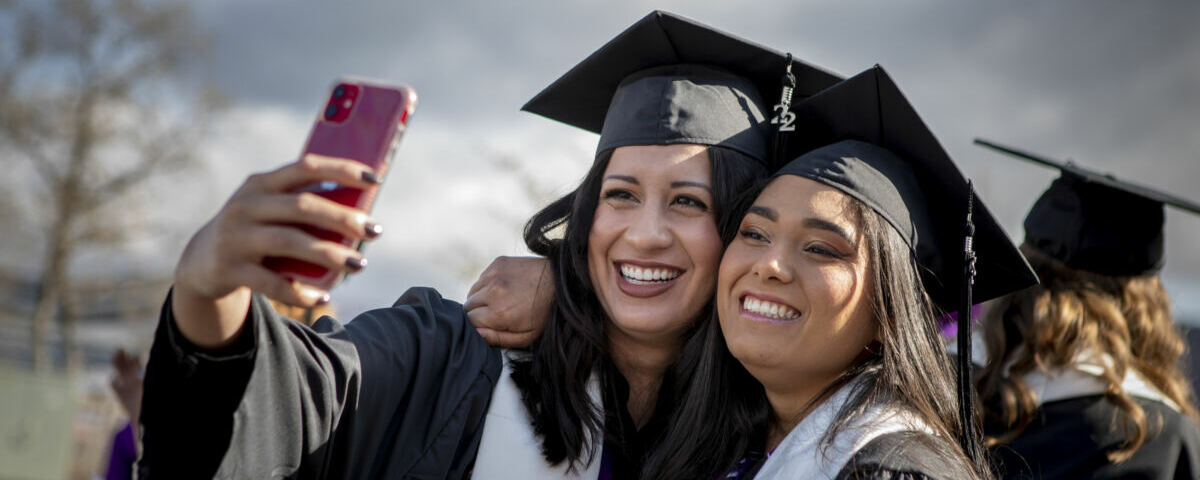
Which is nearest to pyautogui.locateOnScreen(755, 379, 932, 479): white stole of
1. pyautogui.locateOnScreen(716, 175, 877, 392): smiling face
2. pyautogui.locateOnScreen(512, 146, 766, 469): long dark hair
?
pyautogui.locateOnScreen(716, 175, 877, 392): smiling face

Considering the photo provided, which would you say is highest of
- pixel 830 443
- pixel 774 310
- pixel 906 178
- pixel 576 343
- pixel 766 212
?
pixel 906 178

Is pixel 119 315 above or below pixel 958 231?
below

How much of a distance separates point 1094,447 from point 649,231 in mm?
1803

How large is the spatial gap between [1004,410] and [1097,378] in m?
0.33

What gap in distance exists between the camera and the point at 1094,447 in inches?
128

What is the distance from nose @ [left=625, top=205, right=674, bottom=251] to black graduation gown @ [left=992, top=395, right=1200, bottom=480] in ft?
4.87

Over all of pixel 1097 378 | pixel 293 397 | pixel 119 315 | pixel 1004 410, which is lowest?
pixel 119 315

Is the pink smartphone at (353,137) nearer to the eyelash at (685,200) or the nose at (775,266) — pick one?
the nose at (775,266)

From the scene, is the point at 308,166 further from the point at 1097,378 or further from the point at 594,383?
the point at 1097,378

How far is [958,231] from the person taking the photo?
254 centimetres

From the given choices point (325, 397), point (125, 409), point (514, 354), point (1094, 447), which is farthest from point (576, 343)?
point (125, 409)

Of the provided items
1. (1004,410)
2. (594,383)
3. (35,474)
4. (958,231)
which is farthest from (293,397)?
(35,474)

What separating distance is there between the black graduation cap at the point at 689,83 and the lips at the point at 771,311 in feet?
1.97

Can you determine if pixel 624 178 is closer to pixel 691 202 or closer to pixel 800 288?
pixel 691 202
